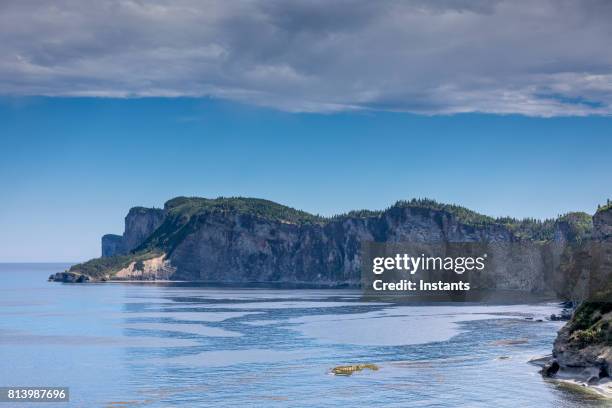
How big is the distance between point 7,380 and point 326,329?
88878 mm

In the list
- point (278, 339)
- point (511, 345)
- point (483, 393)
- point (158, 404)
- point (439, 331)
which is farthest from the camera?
point (439, 331)

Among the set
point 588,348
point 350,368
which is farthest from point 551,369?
point 350,368

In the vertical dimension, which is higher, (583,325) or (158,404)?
(583,325)

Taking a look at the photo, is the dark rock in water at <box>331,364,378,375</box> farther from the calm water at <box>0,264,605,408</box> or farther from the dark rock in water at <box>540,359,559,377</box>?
the dark rock in water at <box>540,359,559,377</box>

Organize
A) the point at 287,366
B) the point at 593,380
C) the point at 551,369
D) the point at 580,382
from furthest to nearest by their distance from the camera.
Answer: the point at 287,366
the point at 551,369
the point at 580,382
the point at 593,380

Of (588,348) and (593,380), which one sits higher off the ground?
(588,348)

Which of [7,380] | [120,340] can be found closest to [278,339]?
[120,340]

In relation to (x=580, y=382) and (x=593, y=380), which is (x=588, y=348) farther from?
(x=593, y=380)

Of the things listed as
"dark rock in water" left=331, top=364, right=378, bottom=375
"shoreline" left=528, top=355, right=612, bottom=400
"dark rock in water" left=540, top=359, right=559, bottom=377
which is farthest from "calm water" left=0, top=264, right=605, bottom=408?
"shoreline" left=528, top=355, right=612, bottom=400

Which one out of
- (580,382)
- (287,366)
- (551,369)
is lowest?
(287,366)

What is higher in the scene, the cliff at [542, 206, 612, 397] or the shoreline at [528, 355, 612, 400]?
the cliff at [542, 206, 612, 397]

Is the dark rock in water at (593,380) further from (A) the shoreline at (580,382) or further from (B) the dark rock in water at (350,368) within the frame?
(B) the dark rock in water at (350,368)

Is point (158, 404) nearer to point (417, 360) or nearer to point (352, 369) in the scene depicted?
point (352, 369)

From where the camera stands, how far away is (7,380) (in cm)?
12294
